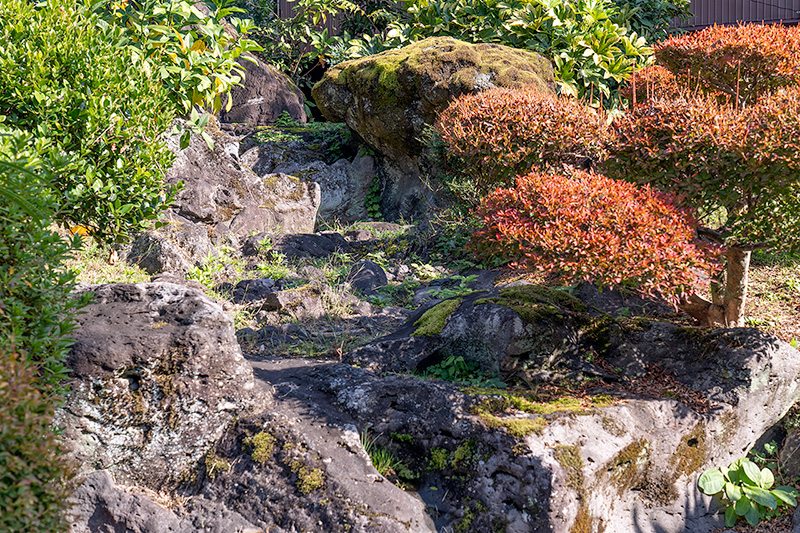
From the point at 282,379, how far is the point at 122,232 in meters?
1.54

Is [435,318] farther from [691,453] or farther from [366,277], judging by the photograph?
[366,277]

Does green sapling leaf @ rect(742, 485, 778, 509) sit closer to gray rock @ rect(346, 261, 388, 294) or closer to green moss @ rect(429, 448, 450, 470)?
green moss @ rect(429, 448, 450, 470)

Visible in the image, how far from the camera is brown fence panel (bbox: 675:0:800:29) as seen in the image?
14.8 m

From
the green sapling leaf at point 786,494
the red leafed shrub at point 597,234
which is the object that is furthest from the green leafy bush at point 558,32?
the green sapling leaf at point 786,494

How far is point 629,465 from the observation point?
11.8 feet

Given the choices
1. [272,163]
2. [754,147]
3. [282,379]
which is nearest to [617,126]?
[754,147]

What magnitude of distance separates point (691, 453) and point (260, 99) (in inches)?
Answer: 465

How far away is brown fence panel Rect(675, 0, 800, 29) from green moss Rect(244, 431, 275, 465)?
15.7m

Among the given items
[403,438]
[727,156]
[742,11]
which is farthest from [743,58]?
[742,11]

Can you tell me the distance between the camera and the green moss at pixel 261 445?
3.41 metres

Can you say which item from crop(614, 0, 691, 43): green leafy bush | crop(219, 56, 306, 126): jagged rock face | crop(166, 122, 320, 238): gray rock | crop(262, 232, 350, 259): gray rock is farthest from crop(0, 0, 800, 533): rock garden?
crop(219, 56, 306, 126): jagged rock face

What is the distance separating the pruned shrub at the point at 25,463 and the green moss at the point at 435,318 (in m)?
3.42

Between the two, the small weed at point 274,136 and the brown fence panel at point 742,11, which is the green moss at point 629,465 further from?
the brown fence panel at point 742,11

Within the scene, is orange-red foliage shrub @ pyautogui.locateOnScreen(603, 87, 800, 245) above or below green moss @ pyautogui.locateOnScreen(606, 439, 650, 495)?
above
